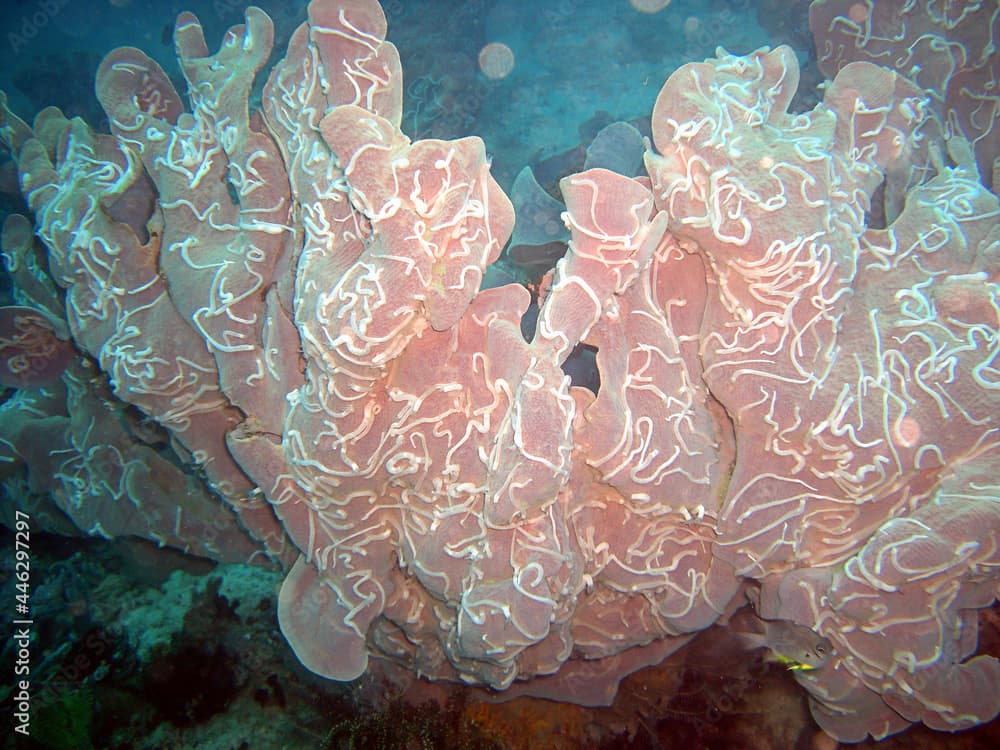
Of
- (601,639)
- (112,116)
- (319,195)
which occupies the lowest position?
(601,639)

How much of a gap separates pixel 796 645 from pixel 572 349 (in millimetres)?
1980

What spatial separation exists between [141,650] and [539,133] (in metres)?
14.6

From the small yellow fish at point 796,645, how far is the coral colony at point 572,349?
6cm

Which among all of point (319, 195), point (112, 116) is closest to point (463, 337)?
point (319, 195)

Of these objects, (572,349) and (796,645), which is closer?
(572,349)

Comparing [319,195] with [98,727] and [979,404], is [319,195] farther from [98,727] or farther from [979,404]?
[98,727]

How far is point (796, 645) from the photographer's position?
2.75 m

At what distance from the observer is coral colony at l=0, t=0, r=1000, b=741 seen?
222cm

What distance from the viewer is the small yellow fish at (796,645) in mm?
2613

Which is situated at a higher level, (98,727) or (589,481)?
(589,481)

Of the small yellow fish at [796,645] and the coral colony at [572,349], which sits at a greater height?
the coral colony at [572,349]

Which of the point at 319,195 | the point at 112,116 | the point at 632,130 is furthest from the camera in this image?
the point at 632,130

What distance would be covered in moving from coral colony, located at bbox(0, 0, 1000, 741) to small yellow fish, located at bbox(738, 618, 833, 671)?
0.06m

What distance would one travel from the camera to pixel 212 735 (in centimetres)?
351
